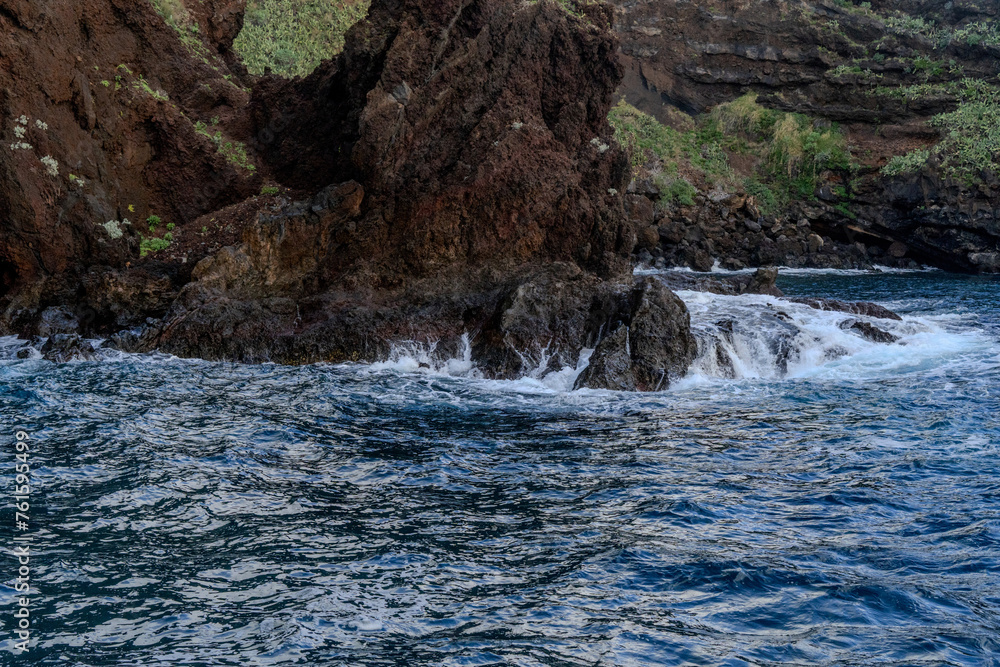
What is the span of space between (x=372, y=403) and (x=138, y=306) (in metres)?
5.60

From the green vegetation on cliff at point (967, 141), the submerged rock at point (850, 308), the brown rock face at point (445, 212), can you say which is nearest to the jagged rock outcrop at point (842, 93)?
the green vegetation on cliff at point (967, 141)

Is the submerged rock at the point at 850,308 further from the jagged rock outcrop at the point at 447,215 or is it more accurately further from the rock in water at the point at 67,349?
the rock in water at the point at 67,349

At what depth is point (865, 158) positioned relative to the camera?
34344 mm

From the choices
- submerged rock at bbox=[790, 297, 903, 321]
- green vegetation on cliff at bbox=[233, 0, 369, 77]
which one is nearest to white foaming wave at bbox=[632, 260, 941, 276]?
submerged rock at bbox=[790, 297, 903, 321]

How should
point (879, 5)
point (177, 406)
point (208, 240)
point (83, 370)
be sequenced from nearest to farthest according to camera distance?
point (177, 406), point (83, 370), point (208, 240), point (879, 5)

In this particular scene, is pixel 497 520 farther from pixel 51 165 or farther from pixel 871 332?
pixel 51 165

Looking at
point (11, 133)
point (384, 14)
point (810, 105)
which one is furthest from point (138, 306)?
point (810, 105)

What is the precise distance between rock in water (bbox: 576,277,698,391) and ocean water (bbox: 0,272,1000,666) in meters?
0.45

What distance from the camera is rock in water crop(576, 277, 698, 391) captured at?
11.0m

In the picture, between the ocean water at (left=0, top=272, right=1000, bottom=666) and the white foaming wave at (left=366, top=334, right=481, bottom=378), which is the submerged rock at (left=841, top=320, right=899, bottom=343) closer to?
the ocean water at (left=0, top=272, right=1000, bottom=666)

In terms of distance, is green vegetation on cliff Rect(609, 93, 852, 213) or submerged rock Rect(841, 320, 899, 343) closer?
submerged rock Rect(841, 320, 899, 343)

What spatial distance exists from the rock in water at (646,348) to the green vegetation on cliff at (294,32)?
21164 mm

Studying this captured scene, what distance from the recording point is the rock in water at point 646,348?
11.0 meters

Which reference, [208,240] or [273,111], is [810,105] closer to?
[273,111]
